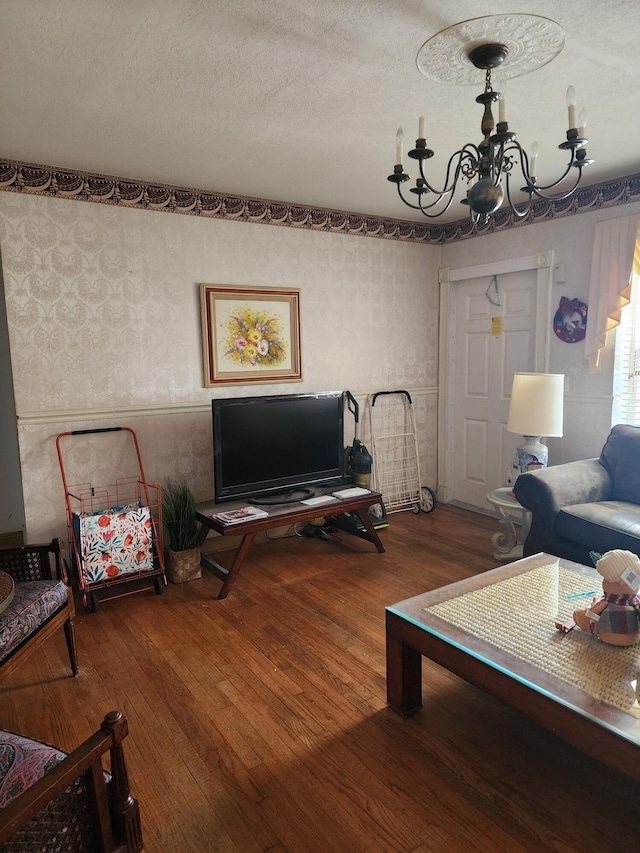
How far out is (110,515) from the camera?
3.12 metres

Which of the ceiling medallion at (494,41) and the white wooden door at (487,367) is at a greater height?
the ceiling medallion at (494,41)

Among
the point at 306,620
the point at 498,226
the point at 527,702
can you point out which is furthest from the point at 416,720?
the point at 498,226

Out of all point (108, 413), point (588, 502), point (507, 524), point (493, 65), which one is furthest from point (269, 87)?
point (507, 524)

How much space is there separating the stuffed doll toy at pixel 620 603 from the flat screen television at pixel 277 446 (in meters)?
2.15

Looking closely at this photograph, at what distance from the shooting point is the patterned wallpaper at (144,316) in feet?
10.4

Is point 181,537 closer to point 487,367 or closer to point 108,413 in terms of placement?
point 108,413

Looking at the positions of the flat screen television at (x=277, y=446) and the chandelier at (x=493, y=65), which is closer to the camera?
the chandelier at (x=493, y=65)

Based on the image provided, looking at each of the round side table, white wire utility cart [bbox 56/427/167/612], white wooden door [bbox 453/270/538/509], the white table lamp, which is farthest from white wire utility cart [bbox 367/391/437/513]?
white wire utility cart [bbox 56/427/167/612]

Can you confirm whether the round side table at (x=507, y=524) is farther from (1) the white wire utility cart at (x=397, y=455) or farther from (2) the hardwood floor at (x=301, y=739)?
(1) the white wire utility cart at (x=397, y=455)

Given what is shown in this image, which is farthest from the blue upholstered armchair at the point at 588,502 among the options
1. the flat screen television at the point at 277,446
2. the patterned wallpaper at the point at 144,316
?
the patterned wallpaper at the point at 144,316

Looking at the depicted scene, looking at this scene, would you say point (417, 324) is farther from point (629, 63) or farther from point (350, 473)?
point (629, 63)

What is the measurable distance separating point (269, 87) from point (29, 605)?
2.24m

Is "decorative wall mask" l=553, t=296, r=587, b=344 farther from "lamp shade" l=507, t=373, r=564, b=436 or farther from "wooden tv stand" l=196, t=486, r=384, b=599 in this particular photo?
"wooden tv stand" l=196, t=486, r=384, b=599

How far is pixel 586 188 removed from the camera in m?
3.73
